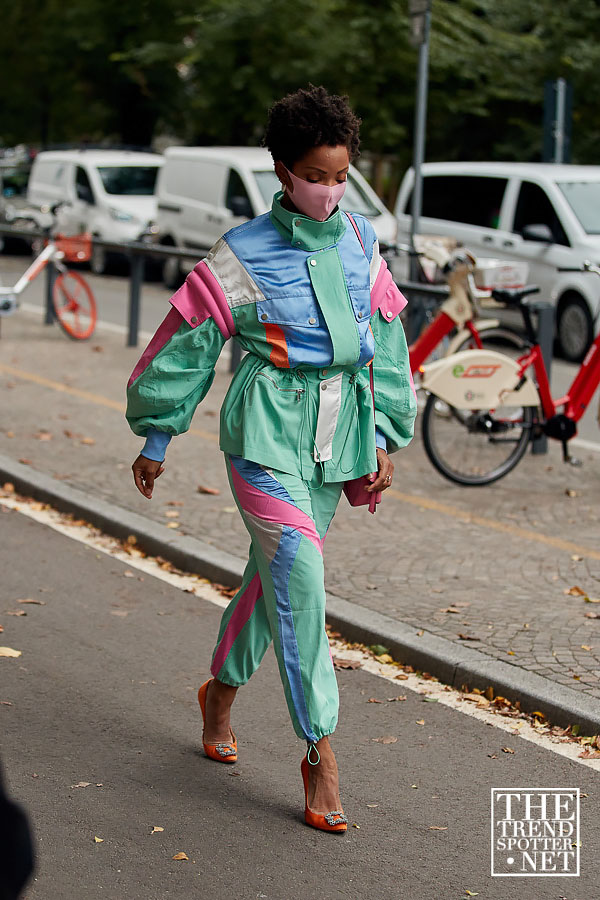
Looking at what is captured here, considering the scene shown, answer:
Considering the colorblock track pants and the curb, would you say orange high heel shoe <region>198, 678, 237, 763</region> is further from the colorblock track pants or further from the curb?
the curb

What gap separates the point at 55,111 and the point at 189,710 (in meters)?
35.5

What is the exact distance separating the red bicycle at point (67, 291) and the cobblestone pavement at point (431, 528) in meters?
2.75

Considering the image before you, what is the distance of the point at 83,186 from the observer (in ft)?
71.8

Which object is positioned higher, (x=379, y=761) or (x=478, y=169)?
(x=478, y=169)

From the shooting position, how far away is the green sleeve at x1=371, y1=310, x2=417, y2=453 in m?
3.79

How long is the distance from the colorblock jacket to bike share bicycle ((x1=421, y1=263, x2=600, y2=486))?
391 centimetres

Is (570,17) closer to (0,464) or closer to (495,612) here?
(0,464)

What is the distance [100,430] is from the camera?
29.7ft

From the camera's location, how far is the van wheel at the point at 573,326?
13273mm

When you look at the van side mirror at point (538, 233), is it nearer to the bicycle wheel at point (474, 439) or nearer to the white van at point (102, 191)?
the bicycle wheel at point (474, 439)

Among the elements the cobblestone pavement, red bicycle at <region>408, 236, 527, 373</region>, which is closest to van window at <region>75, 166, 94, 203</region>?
the cobblestone pavement

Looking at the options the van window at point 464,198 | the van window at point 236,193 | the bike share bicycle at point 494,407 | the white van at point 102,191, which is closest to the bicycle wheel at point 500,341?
the bike share bicycle at point 494,407

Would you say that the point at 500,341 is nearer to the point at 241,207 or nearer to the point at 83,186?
the point at 241,207

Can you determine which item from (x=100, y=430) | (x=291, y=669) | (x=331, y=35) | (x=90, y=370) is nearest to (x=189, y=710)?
(x=291, y=669)
